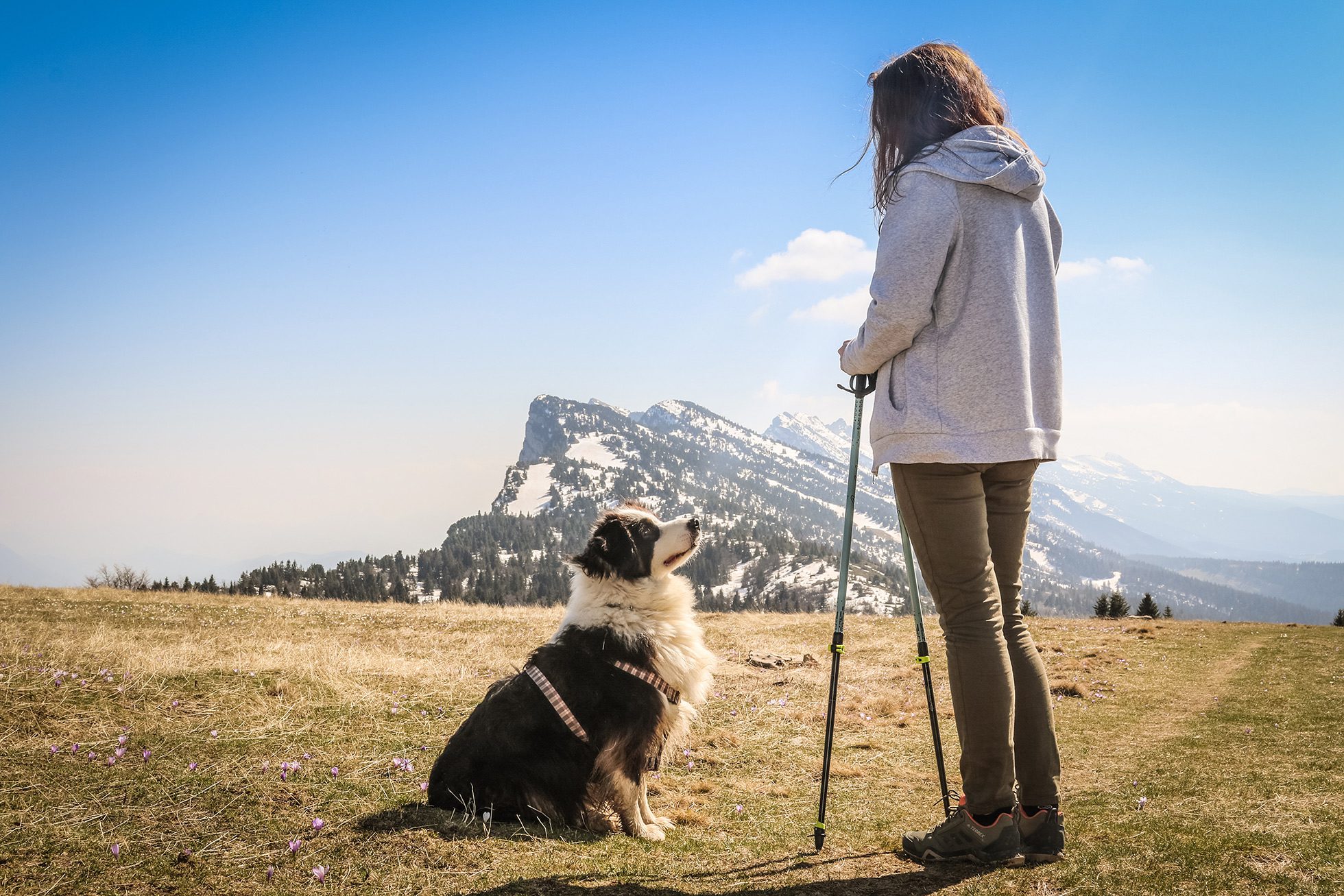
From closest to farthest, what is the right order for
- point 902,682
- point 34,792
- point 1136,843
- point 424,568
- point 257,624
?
point 1136,843 < point 34,792 < point 902,682 < point 257,624 < point 424,568

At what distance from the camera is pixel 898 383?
371 cm

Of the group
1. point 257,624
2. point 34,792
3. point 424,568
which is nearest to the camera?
point 34,792

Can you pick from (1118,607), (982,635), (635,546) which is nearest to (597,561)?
(635,546)

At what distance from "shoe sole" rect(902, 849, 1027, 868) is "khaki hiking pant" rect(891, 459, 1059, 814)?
0.81 ft

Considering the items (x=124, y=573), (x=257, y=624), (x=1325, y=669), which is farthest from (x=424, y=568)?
(x=1325, y=669)

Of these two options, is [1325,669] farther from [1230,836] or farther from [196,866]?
[196,866]

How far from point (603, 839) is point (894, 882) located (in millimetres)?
1888

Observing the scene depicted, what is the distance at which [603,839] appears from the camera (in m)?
4.55

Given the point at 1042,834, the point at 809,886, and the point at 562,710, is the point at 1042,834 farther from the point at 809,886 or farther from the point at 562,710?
the point at 562,710

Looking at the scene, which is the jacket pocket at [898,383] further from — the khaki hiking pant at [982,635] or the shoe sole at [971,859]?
the shoe sole at [971,859]

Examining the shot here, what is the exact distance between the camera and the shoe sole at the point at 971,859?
3.49m

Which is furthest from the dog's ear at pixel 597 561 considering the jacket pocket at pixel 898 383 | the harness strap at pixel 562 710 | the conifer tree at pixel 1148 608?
the conifer tree at pixel 1148 608

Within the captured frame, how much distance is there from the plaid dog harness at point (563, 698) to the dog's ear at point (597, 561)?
68 centimetres

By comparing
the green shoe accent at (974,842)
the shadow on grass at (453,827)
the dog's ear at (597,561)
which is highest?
the dog's ear at (597,561)
